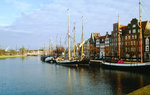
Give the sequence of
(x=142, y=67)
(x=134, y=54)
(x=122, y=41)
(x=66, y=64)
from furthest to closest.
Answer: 1. (x=122, y=41)
2. (x=134, y=54)
3. (x=66, y=64)
4. (x=142, y=67)

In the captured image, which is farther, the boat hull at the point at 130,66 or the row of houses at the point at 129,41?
the row of houses at the point at 129,41

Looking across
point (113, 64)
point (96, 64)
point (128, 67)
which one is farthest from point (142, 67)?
point (96, 64)

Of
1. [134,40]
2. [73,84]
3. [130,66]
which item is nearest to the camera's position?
[73,84]

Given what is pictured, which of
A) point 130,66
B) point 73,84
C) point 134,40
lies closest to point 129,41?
point 134,40

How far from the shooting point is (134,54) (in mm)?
84625

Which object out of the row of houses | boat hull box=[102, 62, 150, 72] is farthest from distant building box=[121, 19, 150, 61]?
boat hull box=[102, 62, 150, 72]

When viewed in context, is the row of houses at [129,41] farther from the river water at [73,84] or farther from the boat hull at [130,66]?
the river water at [73,84]

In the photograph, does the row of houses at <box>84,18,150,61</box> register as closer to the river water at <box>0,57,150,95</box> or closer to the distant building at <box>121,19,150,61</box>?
the distant building at <box>121,19,150,61</box>

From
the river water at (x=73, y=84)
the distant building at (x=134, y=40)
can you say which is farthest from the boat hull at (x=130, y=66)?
the distant building at (x=134, y=40)

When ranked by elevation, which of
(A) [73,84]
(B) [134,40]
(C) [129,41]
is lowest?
(A) [73,84]

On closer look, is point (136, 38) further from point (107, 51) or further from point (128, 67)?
point (128, 67)

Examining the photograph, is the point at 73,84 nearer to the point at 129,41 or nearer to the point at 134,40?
the point at 134,40

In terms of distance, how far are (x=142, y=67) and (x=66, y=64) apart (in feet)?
122

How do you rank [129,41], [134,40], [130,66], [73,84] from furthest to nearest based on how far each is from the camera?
[129,41]
[134,40]
[130,66]
[73,84]
